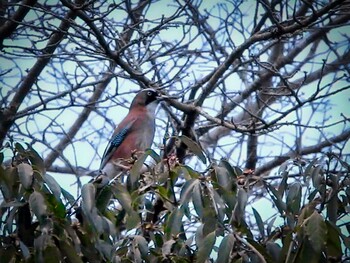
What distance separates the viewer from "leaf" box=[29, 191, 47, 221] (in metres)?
2.54

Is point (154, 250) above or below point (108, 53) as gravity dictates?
below

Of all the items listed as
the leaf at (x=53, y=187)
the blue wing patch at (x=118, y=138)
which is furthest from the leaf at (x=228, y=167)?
the blue wing patch at (x=118, y=138)

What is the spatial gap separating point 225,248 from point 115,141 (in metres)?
3.99

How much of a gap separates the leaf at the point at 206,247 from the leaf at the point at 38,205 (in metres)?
0.54

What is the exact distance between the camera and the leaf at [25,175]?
2.61m

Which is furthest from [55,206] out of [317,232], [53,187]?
[317,232]

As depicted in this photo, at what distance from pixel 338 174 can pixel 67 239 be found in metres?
1.05

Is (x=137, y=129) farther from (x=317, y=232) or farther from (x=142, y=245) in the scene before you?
(x=317, y=232)

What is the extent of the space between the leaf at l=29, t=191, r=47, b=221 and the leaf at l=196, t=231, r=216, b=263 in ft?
1.77

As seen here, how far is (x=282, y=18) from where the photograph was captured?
490cm

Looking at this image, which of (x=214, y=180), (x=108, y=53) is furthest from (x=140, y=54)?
(x=214, y=180)

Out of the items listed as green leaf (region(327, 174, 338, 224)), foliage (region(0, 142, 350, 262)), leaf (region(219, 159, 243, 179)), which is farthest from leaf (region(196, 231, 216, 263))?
green leaf (region(327, 174, 338, 224))

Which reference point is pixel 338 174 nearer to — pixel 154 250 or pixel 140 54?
pixel 154 250

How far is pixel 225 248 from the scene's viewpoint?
247 centimetres
